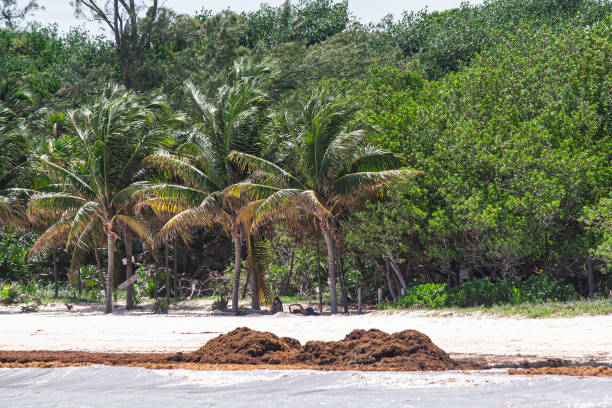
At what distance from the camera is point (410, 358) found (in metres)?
8.97

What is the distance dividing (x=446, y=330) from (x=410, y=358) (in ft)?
15.0

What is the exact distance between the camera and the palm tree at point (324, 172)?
17.8 meters

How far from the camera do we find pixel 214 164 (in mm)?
19891

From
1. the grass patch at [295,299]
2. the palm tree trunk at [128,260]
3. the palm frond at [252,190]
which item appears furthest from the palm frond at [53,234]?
the grass patch at [295,299]

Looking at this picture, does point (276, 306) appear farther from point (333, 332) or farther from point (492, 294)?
point (492, 294)

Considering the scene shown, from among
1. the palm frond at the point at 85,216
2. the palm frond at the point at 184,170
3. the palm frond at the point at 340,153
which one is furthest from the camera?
the palm frond at the point at 85,216

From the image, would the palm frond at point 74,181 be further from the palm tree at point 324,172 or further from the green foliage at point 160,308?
the palm tree at point 324,172

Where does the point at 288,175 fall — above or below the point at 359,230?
above

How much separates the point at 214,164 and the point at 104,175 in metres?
3.88

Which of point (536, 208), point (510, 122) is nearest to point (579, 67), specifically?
point (510, 122)

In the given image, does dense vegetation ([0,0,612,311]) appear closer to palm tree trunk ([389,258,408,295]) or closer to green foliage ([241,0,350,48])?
palm tree trunk ([389,258,408,295])

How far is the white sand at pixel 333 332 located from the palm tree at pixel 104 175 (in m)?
3.31

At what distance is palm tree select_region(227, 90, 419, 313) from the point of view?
1777 cm

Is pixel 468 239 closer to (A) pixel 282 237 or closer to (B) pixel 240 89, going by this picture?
(A) pixel 282 237
